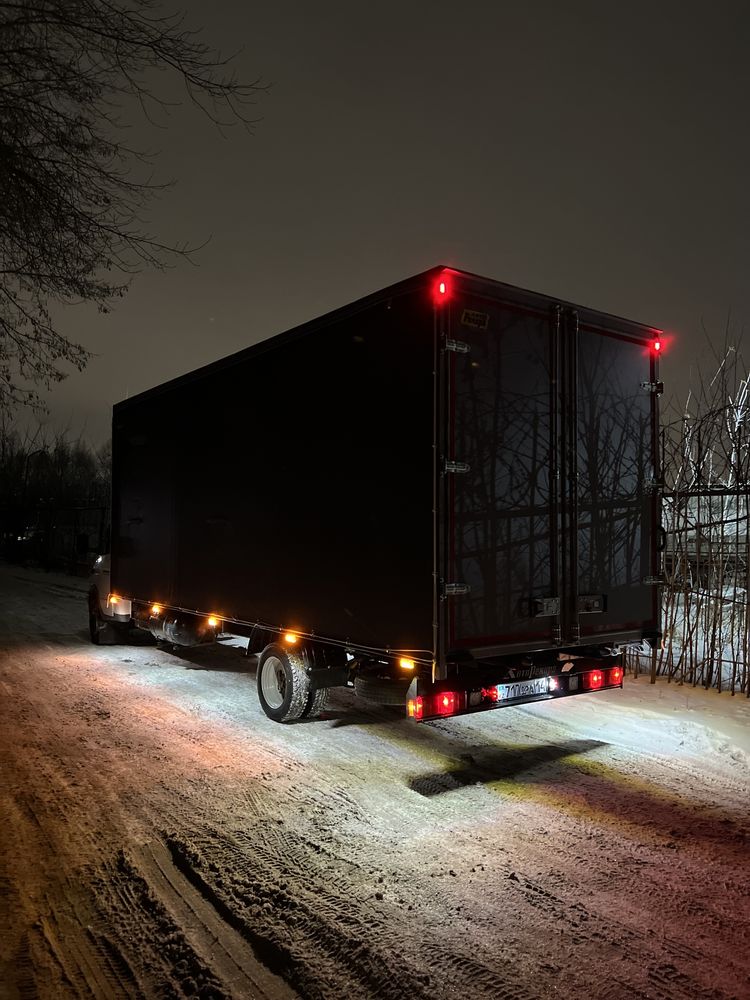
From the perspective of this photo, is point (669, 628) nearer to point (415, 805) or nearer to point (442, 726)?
point (442, 726)

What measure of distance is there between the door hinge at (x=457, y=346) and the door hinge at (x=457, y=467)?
2.52ft

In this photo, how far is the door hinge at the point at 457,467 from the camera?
15.0 feet

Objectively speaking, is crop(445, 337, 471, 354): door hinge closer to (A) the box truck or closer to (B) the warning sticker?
(A) the box truck

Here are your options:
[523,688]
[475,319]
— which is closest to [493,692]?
[523,688]

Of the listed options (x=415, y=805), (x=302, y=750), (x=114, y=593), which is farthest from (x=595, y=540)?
(x=114, y=593)

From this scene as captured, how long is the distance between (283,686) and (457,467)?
10.1 ft

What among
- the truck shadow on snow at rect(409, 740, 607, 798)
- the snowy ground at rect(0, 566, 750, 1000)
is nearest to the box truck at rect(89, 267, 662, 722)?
the truck shadow on snow at rect(409, 740, 607, 798)

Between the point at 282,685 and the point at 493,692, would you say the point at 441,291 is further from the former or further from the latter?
the point at 282,685

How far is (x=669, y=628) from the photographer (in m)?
8.09

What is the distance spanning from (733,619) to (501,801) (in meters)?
4.42

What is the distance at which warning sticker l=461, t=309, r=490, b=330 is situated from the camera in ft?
15.5

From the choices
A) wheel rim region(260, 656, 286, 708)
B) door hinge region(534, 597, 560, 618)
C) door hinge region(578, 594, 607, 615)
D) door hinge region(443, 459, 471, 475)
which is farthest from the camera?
wheel rim region(260, 656, 286, 708)

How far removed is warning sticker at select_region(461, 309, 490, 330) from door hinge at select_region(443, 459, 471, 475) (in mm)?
972

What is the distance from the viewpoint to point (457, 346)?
4.66 m
